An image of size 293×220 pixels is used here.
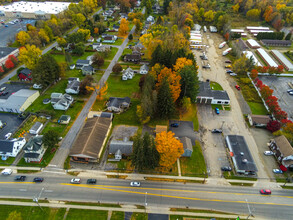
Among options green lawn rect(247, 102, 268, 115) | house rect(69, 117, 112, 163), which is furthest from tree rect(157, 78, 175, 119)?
green lawn rect(247, 102, 268, 115)

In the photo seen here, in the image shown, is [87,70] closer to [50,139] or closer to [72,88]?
[72,88]

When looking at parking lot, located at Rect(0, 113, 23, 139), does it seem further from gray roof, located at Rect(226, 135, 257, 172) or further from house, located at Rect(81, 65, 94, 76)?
gray roof, located at Rect(226, 135, 257, 172)

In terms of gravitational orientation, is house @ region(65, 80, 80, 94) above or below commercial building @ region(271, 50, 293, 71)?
below

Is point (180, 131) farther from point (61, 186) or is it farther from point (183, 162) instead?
point (61, 186)

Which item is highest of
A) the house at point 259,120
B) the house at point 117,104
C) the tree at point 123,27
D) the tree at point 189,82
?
the tree at point 123,27

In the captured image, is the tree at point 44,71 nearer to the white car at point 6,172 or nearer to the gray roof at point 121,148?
the white car at point 6,172

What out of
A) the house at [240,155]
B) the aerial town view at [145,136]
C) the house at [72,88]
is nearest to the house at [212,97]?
the aerial town view at [145,136]

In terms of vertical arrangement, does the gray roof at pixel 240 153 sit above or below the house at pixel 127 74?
below
